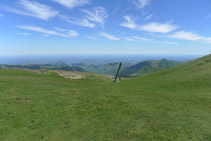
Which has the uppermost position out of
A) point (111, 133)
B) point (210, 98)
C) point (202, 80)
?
point (202, 80)

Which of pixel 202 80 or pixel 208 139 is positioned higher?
pixel 202 80

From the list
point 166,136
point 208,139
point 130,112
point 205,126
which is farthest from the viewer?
point 130,112

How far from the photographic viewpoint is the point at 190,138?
31.3 feet

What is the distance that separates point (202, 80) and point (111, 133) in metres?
25.9

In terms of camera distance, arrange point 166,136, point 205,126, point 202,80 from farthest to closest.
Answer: point 202,80 < point 205,126 < point 166,136

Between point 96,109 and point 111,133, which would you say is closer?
point 111,133

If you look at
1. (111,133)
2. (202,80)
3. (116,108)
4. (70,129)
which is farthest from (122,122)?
(202,80)

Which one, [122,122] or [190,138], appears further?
[122,122]

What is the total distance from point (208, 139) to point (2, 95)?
88.4ft

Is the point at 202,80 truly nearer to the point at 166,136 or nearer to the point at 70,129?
the point at 166,136

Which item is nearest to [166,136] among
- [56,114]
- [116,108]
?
[116,108]

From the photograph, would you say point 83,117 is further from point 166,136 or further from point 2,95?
point 2,95

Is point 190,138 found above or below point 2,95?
below

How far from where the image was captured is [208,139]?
9.25 m
